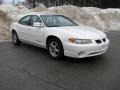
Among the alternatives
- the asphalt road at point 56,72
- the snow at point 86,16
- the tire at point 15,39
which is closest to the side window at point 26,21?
the tire at point 15,39

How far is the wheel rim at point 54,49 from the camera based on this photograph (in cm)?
689

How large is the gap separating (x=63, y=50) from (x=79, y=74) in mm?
1266

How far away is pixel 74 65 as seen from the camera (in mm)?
6332

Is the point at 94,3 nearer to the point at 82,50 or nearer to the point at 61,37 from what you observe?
the point at 61,37

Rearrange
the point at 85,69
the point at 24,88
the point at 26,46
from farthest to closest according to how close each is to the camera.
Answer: the point at 26,46, the point at 85,69, the point at 24,88

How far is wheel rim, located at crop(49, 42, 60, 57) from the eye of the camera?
689 cm

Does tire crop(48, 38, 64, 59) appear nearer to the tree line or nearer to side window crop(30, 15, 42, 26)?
side window crop(30, 15, 42, 26)

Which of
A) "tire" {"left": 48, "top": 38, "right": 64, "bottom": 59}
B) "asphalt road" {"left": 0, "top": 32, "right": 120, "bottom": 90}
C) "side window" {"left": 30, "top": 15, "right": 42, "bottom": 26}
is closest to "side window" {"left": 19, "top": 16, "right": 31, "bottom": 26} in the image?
"side window" {"left": 30, "top": 15, "right": 42, "bottom": 26}

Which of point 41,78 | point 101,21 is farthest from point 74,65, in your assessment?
point 101,21

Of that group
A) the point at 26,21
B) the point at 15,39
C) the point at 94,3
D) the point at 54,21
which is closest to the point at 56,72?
the point at 54,21

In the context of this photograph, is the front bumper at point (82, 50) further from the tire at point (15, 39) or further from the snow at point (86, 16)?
the snow at point (86, 16)

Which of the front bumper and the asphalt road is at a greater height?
the front bumper

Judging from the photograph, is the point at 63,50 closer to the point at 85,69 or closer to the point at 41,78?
the point at 85,69

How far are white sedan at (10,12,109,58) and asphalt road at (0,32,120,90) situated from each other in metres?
0.35
